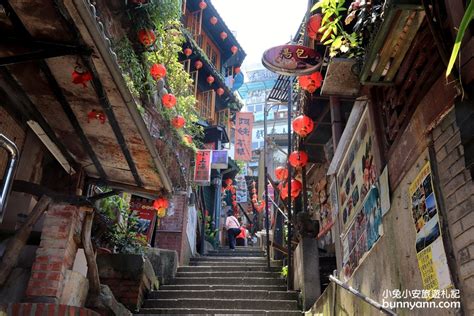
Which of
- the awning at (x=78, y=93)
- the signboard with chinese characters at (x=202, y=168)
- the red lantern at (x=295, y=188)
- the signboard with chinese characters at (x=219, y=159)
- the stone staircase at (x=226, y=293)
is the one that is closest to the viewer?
the awning at (x=78, y=93)

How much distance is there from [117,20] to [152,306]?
692cm

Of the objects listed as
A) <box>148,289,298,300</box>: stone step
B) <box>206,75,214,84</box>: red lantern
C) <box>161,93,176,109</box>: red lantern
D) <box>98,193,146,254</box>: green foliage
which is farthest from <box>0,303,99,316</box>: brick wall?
<box>206,75,214,84</box>: red lantern

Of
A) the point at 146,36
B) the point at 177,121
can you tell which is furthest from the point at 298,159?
the point at 146,36

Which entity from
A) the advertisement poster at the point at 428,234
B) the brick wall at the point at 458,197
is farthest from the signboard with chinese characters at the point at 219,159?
the brick wall at the point at 458,197

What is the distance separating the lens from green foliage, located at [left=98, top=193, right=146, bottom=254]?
9875 mm

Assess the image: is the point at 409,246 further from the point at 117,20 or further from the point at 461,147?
the point at 117,20

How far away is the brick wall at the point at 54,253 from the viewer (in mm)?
5360

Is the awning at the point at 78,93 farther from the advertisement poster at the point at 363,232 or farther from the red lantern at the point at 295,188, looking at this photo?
the red lantern at the point at 295,188

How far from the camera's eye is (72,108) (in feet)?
19.1

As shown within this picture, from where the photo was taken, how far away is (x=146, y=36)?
37.4 ft

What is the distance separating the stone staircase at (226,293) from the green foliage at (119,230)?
4.07ft

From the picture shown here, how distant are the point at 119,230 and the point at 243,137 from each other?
1506 cm

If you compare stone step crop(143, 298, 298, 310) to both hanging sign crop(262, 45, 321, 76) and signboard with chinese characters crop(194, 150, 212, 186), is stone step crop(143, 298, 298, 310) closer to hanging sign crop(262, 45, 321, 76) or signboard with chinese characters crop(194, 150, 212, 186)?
hanging sign crop(262, 45, 321, 76)

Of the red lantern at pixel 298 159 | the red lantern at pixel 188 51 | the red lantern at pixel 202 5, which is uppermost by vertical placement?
the red lantern at pixel 202 5
